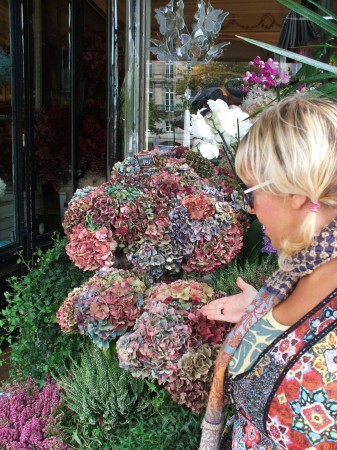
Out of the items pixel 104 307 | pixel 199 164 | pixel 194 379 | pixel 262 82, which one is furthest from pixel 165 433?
pixel 262 82

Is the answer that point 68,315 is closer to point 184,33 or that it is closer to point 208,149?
point 208,149

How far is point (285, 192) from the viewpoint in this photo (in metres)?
0.87

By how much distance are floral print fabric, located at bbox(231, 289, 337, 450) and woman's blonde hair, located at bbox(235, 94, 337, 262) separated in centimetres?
15

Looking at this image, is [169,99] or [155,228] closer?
[155,228]

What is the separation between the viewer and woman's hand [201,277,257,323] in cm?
122

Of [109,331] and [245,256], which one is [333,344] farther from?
[245,256]

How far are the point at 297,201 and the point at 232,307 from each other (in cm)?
44

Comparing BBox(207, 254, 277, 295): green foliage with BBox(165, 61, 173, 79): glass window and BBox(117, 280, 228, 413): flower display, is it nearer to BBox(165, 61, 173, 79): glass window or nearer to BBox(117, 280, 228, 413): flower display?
BBox(117, 280, 228, 413): flower display

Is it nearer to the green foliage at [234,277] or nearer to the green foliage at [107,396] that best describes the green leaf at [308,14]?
the green foliage at [234,277]

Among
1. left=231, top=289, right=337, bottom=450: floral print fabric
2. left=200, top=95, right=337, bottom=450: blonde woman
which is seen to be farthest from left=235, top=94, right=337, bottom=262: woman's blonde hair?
left=231, top=289, right=337, bottom=450: floral print fabric

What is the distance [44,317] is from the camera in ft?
5.70

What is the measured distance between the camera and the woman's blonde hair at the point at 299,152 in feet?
2.74

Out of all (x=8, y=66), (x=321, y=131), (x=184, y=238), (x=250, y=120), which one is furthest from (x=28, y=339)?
(x=8, y=66)

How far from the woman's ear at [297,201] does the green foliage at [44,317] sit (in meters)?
1.02
